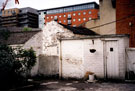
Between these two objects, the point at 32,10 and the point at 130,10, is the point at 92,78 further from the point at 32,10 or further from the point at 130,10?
the point at 32,10

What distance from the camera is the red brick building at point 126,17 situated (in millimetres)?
16828

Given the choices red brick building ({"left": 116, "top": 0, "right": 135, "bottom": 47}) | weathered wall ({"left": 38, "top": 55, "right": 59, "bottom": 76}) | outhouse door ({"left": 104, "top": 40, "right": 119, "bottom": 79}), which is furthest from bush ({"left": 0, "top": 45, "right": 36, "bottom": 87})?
red brick building ({"left": 116, "top": 0, "right": 135, "bottom": 47})

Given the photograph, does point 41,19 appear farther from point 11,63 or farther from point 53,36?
point 11,63

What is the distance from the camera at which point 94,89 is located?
8.78 metres

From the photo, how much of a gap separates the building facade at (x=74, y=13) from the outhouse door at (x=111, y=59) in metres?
54.2

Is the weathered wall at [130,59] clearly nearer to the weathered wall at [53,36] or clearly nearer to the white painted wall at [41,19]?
the weathered wall at [53,36]

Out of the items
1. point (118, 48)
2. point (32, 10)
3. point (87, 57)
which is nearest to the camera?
point (118, 48)

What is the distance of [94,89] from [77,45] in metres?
4.14

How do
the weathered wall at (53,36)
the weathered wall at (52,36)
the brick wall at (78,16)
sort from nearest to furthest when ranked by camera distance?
1. the weathered wall at (53,36)
2. the weathered wall at (52,36)
3. the brick wall at (78,16)

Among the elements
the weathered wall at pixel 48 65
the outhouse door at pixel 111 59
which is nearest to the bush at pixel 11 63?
the weathered wall at pixel 48 65

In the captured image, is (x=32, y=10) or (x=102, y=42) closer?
(x=102, y=42)

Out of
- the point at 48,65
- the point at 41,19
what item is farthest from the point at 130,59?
the point at 41,19

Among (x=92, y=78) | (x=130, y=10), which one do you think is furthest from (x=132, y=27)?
(x=92, y=78)

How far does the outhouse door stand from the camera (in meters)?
10.7
